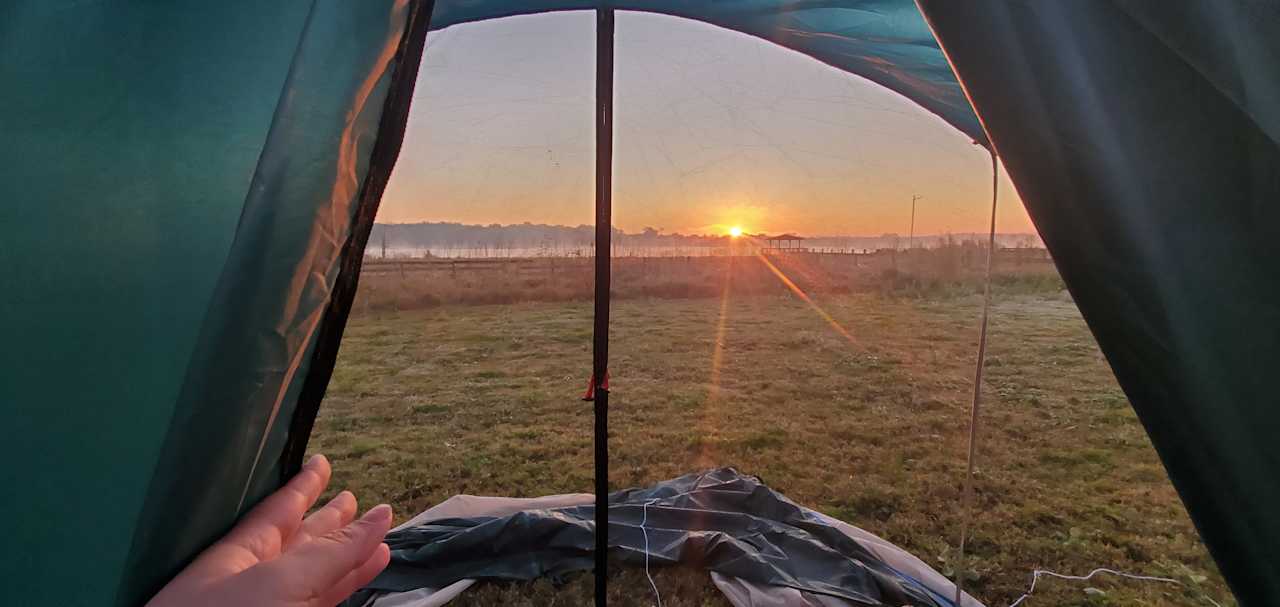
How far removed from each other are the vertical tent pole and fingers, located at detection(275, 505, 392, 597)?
4.29 ft

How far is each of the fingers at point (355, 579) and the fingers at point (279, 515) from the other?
0.09 m

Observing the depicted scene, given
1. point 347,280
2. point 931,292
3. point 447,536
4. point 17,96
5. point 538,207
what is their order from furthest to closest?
1. point 931,292
2. point 447,536
3. point 538,207
4. point 347,280
5. point 17,96

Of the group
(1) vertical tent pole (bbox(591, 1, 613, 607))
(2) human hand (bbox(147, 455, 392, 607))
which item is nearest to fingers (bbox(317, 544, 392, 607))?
(2) human hand (bbox(147, 455, 392, 607))

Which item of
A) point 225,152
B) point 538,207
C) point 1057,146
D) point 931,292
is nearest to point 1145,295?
point 1057,146

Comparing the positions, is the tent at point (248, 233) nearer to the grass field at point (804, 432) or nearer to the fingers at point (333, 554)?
the fingers at point (333, 554)

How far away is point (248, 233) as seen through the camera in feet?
1.87

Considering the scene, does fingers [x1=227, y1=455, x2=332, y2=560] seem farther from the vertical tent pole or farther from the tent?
the vertical tent pole

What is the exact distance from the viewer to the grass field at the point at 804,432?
2.34m

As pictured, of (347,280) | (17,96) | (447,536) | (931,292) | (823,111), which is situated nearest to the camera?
(17,96)

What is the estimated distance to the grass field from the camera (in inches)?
92.2

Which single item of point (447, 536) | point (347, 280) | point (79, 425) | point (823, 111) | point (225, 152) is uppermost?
point (823, 111)

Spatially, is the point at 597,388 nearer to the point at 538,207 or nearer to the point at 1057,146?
→ the point at 538,207

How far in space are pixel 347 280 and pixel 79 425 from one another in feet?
1.27

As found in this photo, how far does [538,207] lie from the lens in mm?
1961
